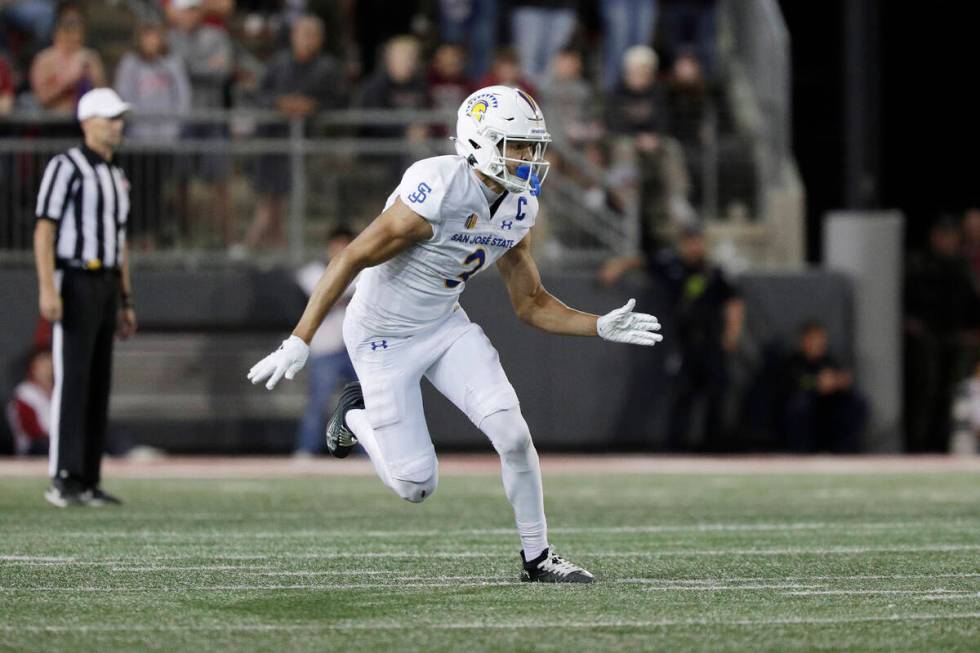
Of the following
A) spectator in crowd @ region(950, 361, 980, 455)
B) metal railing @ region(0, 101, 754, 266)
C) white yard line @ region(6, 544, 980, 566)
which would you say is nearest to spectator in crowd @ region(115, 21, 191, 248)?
metal railing @ region(0, 101, 754, 266)

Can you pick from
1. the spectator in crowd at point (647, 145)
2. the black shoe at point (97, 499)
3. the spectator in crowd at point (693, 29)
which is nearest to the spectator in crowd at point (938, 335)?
the spectator in crowd at point (647, 145)

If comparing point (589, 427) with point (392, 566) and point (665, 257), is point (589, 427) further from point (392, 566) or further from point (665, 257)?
point (392, 566)

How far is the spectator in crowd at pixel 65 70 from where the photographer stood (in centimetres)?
1417

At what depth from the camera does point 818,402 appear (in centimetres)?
1484

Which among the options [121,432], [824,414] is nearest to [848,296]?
[824,414]

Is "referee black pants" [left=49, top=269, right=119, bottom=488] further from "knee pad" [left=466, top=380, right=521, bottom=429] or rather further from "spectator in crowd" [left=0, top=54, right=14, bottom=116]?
"spectator in crowd" [left=0, top=54, right=14, bottom=116]

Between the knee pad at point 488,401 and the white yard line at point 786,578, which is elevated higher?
the knee pad at point 488,401

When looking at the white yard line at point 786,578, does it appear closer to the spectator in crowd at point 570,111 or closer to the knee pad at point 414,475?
the knee pad at point 414,475

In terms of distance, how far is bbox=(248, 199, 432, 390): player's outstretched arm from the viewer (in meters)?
6.07

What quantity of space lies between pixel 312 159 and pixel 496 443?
339 inches

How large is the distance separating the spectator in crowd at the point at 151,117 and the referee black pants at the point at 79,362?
4.80 m

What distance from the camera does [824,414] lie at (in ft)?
49.2

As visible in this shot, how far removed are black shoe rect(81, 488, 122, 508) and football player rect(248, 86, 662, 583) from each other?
2939 mm

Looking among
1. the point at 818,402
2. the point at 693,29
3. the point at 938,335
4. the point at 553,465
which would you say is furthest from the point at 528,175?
the point at 693,29
